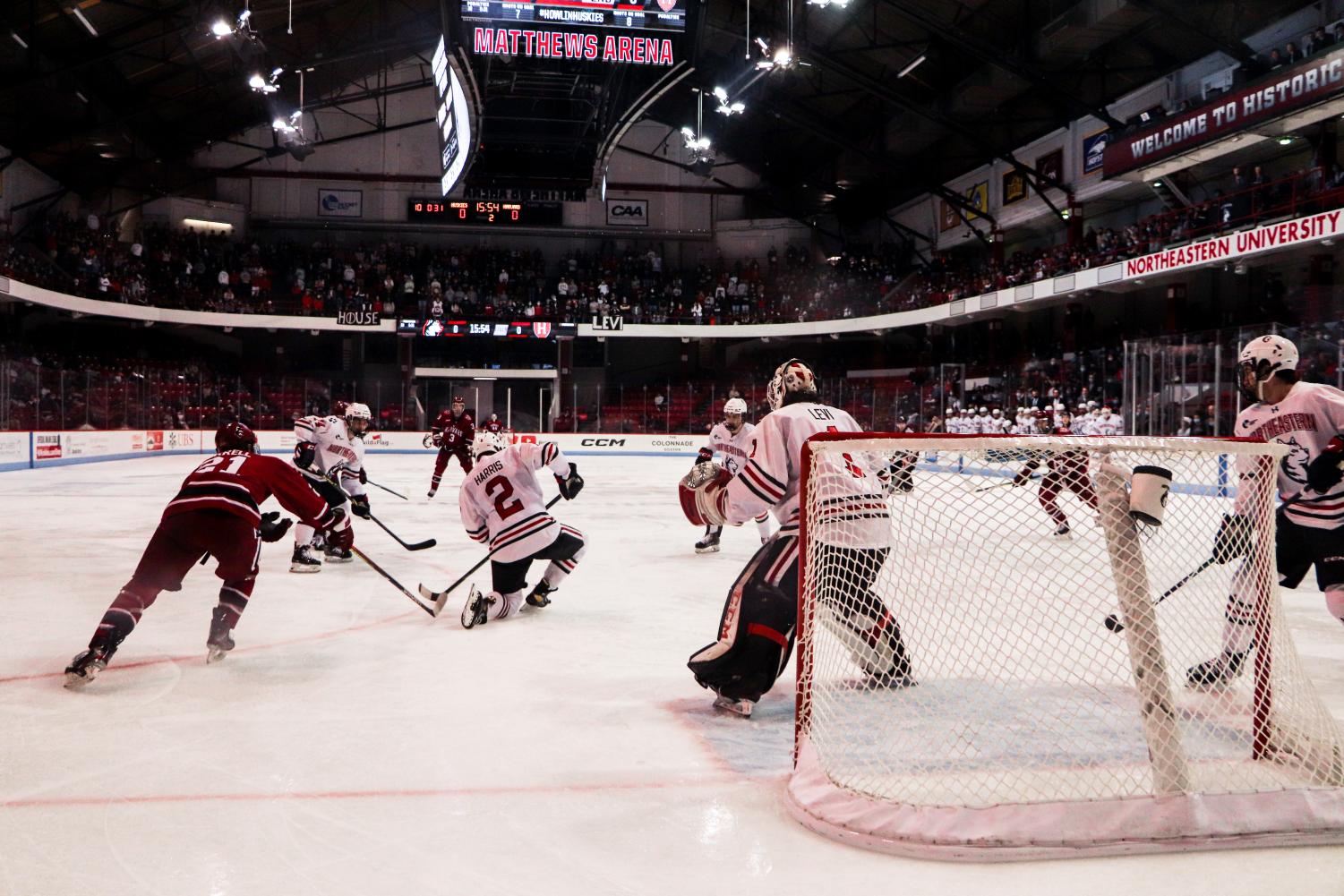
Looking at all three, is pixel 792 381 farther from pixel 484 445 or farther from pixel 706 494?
pixel 484 445

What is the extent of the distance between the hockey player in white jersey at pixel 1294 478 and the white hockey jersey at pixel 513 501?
121 inches

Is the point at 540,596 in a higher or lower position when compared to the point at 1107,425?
lower

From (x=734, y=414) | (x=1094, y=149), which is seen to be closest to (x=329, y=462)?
(x=734, y=414)

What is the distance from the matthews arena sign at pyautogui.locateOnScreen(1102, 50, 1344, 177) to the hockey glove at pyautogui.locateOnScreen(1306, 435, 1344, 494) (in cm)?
1290

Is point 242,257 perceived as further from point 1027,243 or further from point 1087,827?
point 1087,827

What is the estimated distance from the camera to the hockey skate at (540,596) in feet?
17.6

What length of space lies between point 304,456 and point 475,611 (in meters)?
2.52

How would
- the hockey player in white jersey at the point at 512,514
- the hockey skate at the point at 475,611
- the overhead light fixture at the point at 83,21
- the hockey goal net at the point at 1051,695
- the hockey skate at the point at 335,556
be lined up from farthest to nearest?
the overhead light fixture at the point at 83,21, the hockey skate at the point at 335,556, the hockey player in white jersey at the point at 512,514, the hockey skate at the point at 475,611, the hockey goal net at the point at 1051,695

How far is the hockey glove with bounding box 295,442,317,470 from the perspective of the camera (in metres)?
6.70

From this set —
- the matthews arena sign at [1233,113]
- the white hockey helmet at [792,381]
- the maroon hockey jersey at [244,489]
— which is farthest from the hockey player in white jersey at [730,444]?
the matthews arena sign at [1233,113]

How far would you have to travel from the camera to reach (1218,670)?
332 cm

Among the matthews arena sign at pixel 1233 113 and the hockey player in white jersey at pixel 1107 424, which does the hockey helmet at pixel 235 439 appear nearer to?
the hockey player in white jersey at pixel 1107 424

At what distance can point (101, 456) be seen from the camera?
19281 millimetres

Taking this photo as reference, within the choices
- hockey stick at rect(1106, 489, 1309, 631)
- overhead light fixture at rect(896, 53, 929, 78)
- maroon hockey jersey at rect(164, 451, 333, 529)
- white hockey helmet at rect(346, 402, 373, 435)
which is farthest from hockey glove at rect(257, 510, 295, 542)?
overhead light fixture at rect(896, 53, 929, 78)
